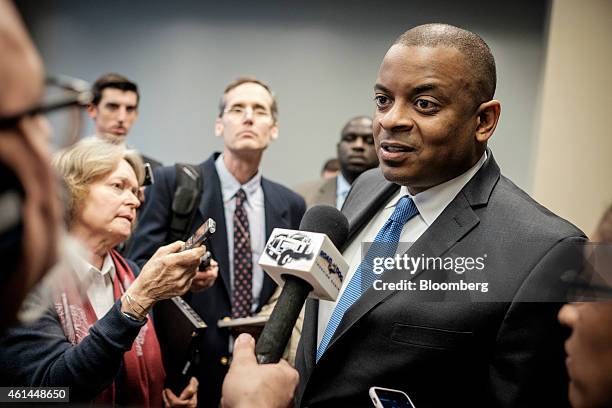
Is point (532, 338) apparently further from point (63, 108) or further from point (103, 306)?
point (103, 306)

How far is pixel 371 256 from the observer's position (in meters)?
1.58

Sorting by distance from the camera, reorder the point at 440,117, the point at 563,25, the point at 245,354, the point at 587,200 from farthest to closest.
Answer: the point at 563,25 → the point at 587,200 → the point at 440,117 → the point at 245,354

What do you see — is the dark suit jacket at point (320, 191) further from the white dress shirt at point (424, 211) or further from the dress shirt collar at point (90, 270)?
the white dress shirt at point (424, 211)

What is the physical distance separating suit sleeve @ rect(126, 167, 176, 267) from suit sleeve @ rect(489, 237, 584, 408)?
1.38 m

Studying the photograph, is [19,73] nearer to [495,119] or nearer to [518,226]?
[518,226]

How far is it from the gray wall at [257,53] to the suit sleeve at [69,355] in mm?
4350

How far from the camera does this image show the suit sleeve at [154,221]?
93.7 inches

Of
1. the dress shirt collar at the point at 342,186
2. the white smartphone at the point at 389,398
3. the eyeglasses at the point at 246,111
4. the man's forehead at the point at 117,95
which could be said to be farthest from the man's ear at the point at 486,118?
the man's forehead at the point at 117,95

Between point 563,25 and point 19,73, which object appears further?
point 563,25

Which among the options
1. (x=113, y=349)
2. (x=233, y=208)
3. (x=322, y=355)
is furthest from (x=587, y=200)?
(x=113, y=349)

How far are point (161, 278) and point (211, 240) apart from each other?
2.01 feet

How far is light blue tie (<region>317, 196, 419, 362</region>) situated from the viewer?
1522 millimetres

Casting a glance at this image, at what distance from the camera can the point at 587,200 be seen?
11.0 ft

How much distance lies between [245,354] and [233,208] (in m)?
1.39
